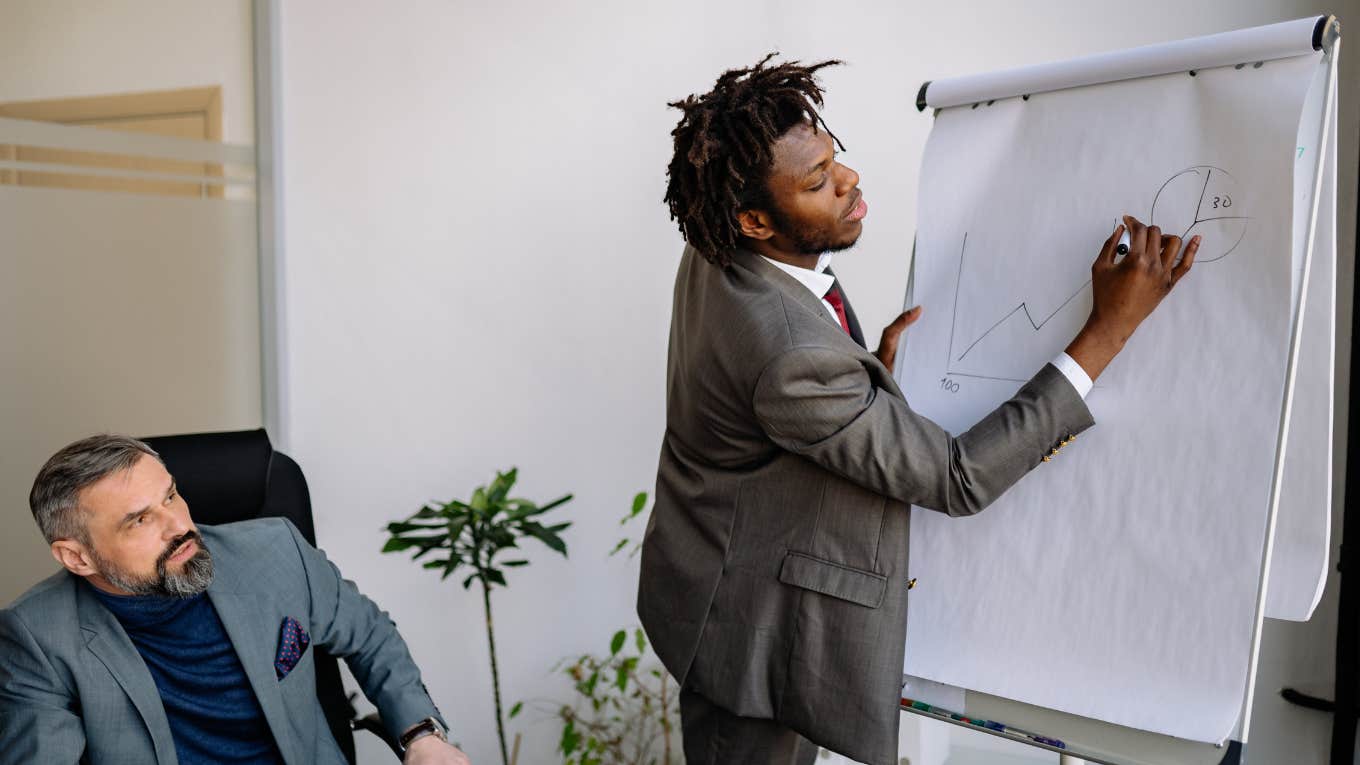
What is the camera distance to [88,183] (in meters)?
2.51

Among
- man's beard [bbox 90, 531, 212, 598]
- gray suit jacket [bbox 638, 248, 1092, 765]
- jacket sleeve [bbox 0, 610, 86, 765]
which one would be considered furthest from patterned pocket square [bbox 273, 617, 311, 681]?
gray suit jacket [bbox 638, 248, 1092, 765]

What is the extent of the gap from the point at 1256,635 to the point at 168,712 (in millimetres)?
1482

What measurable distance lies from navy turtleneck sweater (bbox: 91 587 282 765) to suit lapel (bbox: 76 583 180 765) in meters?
0.02

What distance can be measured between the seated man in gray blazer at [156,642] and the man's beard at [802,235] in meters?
0.92

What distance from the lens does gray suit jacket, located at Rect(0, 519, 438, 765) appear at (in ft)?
4.95

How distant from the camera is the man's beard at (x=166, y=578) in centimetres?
154

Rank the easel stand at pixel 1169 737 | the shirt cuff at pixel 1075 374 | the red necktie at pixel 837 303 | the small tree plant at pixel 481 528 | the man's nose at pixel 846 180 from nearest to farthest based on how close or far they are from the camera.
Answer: the easel stand at pixel 1169 737
the shirt cuff at pixel 1075 374
the man's nose at pixel 846 180
the red necktie at pixel 837 303
the small tree plant at pixel 481 528

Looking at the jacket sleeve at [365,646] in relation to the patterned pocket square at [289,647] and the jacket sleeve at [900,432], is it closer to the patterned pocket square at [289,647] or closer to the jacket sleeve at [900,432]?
the patterned pocket square at [289,647]

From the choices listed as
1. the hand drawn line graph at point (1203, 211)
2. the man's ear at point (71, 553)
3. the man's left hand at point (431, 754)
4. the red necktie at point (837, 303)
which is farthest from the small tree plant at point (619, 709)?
the hand drawn line graph at point (1203, 211)

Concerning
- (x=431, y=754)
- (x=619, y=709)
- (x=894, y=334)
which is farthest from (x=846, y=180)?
(x=619, y=709)

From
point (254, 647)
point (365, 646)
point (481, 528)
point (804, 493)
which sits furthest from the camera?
point (481, 528)

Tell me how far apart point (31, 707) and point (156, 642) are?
0.56 feet

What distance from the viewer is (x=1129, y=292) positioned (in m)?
1.42

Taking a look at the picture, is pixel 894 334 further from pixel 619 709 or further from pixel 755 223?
pixel 619 709
